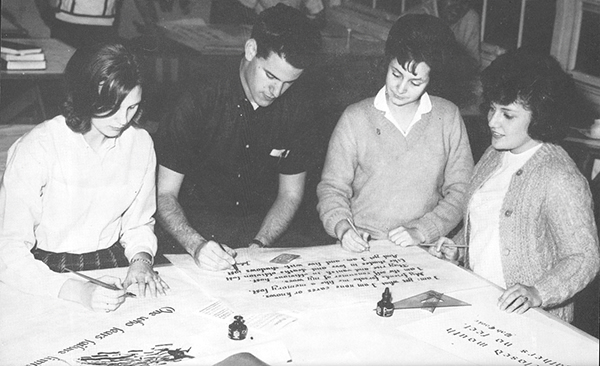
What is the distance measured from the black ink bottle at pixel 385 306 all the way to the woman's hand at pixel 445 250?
1.53ft

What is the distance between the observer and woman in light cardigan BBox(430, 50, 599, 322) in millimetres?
1620

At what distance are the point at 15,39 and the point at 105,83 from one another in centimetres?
172

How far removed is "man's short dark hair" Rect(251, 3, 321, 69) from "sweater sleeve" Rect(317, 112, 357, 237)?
0.24 meters

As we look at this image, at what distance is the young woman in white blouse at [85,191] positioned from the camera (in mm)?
1451

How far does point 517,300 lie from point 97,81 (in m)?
1.10

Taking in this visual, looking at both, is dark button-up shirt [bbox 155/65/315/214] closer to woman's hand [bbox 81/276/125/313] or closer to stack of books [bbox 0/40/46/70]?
woman's hand [bbox 81/276/125/313]

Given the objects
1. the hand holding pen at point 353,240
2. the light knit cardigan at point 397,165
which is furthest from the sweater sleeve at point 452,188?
the hand holding pen at point 353,240

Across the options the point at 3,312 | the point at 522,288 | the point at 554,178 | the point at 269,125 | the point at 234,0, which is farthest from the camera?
the point at 234,0

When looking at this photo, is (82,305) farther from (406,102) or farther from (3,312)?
(406,102)

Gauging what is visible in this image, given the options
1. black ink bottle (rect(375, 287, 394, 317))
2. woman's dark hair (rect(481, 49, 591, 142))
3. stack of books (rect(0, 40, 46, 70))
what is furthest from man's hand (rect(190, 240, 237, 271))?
stack of books (rect(0, 40, 46, 70))

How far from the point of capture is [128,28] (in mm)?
2012

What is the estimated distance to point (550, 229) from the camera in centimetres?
170

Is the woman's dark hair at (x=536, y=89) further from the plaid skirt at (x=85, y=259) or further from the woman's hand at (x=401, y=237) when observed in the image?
the plaid skirt at (x=85, y=259)

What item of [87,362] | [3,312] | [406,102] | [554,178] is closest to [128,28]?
[406,102]
